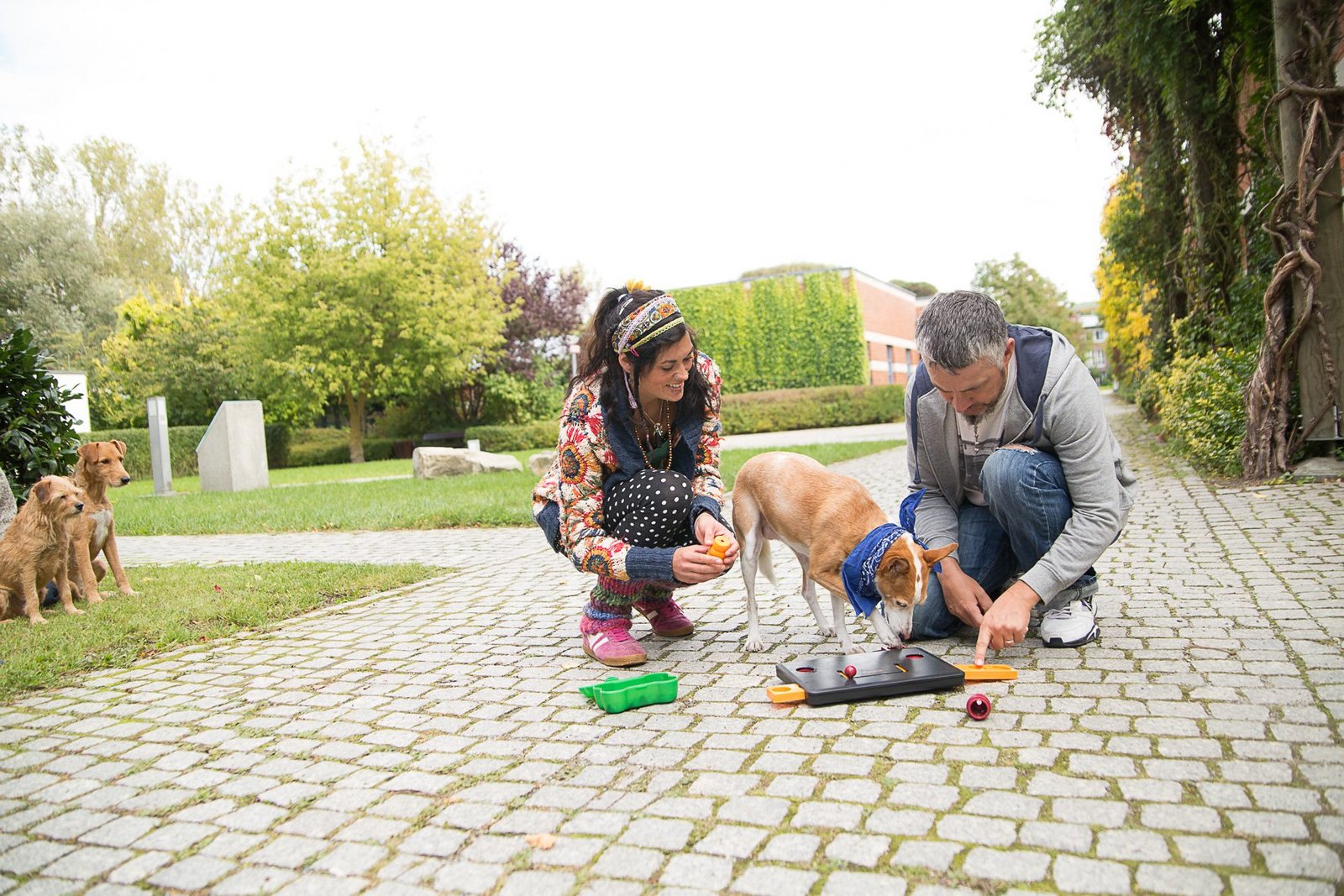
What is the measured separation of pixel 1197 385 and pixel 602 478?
27.0 ft

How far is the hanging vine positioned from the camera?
730 centimetres

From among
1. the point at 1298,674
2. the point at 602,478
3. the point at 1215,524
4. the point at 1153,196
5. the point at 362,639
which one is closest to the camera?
the point at 1298,674

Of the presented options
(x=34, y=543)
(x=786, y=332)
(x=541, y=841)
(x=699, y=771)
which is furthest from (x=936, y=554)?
(x=786, y=332)

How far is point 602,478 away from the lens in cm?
402

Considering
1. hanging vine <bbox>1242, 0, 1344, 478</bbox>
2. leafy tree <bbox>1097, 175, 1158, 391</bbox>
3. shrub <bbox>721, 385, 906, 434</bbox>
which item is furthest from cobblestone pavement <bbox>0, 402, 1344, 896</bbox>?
shrub <bbox>721, 385, 906, 434</bbox>

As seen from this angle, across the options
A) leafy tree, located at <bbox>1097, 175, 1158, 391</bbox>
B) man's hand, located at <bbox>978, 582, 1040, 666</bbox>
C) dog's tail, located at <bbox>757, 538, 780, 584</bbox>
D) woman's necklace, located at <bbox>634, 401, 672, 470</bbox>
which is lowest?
man's hand, located at <bbox>978, 582, 1040, 666</bbox>

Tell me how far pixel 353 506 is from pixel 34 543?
6.70 m

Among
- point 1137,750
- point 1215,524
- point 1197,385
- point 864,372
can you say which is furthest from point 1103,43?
point 864,372

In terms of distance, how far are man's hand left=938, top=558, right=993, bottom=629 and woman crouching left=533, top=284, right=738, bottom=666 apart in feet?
2.98

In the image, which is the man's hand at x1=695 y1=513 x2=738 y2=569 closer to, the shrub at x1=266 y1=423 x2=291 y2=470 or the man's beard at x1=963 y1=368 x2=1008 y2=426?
the man's beard at x1=963 y1=368 x2=1008 y2=426

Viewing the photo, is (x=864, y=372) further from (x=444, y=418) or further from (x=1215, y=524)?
(x=1215, y=524)

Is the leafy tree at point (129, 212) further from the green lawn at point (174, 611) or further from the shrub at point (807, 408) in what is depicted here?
the green lawn at point (174, 611)

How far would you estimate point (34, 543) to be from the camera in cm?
500

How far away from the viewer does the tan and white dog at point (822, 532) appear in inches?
133
